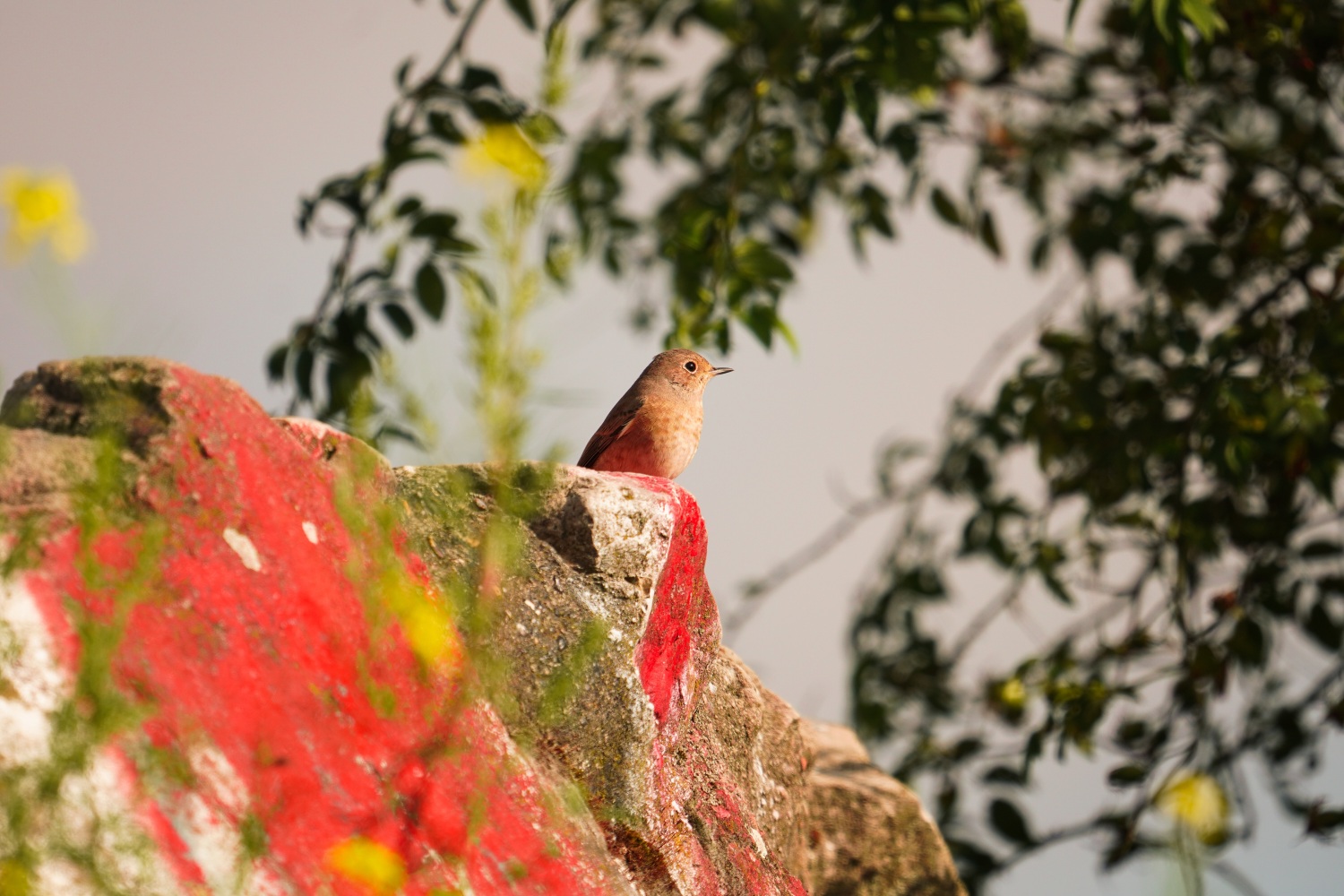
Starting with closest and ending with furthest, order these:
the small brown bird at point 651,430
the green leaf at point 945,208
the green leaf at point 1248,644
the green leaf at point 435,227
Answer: the green leaf at point 435,227
the green leaf at point 1248,644
the small brown bird at point 651,430
the green leaf at point 945,208

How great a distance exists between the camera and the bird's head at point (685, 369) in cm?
603

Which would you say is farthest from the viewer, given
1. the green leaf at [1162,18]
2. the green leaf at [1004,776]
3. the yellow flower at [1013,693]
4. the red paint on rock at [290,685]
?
the green leaf at [1004,776]

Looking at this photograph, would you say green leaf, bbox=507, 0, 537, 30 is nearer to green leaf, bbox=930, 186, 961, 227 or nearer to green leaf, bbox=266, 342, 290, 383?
green leaf, bbox=266, 342, 290, 383

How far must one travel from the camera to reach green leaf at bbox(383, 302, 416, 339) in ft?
16.9

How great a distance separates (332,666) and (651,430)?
10.0ft

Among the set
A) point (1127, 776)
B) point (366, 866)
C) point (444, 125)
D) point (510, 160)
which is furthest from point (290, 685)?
point (1127, 776)

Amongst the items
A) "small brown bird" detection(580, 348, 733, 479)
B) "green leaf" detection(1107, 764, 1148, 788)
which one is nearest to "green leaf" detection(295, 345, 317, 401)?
"small brown bird" detection(580, 348, 733, 479)

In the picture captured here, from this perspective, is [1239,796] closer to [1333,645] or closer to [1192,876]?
[1333,645]

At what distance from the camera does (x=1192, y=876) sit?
2773 mm

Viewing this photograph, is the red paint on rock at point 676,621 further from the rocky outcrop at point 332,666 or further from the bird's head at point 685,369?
the bird's head at point 685,369

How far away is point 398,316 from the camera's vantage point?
517cm

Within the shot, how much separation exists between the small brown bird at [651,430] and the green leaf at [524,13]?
135 centimetres

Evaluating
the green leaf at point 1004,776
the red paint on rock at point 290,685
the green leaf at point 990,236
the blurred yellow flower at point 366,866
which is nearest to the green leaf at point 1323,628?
the green leaf at point 1004,776

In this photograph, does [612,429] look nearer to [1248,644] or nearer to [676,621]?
[676,621]
